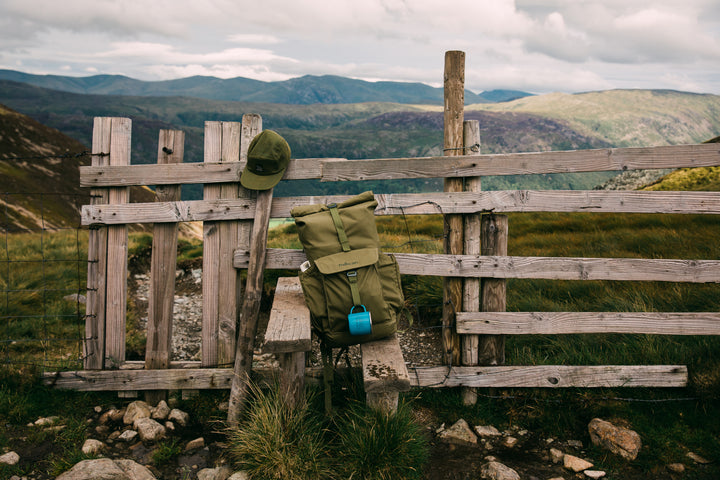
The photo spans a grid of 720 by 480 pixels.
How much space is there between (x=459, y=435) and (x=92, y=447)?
10.5ft

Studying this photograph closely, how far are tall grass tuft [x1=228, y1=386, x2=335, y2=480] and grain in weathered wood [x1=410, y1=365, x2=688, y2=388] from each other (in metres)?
1.56

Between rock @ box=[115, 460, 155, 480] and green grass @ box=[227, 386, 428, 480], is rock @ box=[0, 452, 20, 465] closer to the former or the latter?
rock @ box=[115, 460, 155, 480]

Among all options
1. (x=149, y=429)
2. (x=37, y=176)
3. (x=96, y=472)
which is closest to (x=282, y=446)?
(x=96, y=472)

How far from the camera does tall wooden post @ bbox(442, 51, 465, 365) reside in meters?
4.81

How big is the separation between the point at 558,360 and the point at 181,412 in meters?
3.92

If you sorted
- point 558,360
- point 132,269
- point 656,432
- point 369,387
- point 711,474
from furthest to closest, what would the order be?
point 132,269 → point 558,360 → point 656,432 → point 711,474 → point 369,387

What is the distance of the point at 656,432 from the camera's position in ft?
14.1

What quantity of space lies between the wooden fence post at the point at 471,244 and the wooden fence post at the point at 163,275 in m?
2.90

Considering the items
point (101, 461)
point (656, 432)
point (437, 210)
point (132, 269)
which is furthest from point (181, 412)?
point (132, 269)

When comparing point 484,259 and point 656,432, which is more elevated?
point 484,259

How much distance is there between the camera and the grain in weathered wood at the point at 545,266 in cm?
467

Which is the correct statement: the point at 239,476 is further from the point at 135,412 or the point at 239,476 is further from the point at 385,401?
the point at 135,412

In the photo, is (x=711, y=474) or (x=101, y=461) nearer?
(x=101, y=461)

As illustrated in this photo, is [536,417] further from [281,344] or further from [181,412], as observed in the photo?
[181,412]
